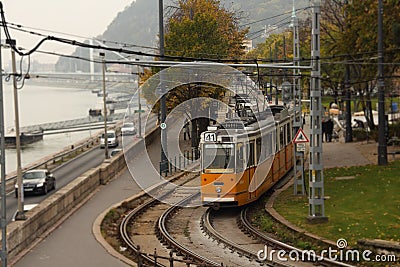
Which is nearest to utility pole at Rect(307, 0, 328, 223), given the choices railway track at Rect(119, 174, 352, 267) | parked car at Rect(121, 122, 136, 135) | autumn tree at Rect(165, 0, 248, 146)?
railway track at Rect(119, 174, 352, 267)

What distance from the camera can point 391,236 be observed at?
52.9ft

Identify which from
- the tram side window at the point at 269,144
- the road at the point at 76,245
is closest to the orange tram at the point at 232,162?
the tram side window at the point at 269,144

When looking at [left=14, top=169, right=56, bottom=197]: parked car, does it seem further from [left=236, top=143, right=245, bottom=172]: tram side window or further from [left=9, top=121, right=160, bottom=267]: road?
[left=236, top=143, right=245, bottom=172]: tram side window

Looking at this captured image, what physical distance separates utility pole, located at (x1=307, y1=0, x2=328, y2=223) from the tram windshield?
9.11 ft

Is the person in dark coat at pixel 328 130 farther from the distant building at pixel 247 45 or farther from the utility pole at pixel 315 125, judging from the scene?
the utility pole at pixel 315 125

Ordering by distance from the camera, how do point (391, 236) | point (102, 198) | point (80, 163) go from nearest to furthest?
point (391, 236)
point (102, 198)
point (80, 163)

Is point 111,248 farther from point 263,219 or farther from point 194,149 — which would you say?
point 194,149

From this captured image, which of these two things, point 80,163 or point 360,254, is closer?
point 360,254

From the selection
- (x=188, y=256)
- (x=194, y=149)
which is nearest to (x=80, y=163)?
(x=194, y=149)

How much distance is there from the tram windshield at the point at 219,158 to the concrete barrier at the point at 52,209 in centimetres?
468

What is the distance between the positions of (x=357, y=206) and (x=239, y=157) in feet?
12.7

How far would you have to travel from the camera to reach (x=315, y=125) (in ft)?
62.6

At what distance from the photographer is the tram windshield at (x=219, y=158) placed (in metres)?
20.7

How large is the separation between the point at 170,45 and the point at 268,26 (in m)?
5.49
